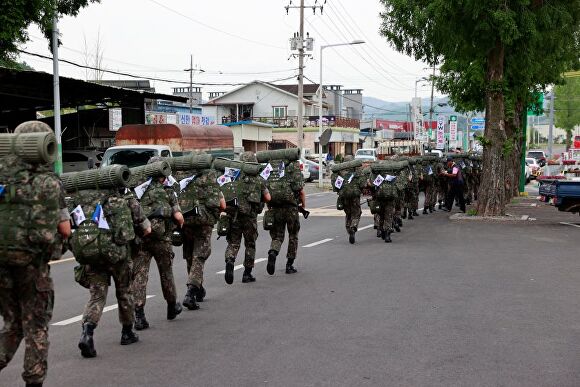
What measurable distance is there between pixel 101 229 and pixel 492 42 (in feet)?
52.5

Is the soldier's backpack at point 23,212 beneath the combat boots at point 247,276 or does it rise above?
above

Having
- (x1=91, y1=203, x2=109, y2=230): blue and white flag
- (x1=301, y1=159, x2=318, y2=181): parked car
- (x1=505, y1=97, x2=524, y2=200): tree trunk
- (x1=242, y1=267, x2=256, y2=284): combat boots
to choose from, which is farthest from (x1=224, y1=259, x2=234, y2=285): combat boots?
(x1=301, y1=159, x2=318, y2=181): parked car

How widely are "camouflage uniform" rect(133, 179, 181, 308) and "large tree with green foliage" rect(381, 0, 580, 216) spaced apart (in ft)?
44.0

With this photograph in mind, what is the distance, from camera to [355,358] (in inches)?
253

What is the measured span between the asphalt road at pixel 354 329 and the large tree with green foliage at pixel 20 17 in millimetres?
6668

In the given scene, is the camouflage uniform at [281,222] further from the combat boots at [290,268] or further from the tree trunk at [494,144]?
the tree trunk at [494,144]

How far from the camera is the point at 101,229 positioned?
638 centimetres

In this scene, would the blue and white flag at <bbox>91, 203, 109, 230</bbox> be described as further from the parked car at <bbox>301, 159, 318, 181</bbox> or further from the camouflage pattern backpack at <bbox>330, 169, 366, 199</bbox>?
the parked car at <bbox>301, 159, 318, 181</bbox>

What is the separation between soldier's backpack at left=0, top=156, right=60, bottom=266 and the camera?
200 inches

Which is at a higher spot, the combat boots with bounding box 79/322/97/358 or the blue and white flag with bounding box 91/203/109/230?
the blue and white flag with bounding box 91/203/109/230

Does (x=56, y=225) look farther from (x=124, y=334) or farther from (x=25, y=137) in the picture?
(x=124, y=334)

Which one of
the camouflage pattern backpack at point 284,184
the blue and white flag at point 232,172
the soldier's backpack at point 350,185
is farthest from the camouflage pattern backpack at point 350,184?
the blue and white flag at point 232,172

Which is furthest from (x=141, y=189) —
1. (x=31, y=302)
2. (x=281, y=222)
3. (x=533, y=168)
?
(x=533, y=168)

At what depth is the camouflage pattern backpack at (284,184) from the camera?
36.4 ft
